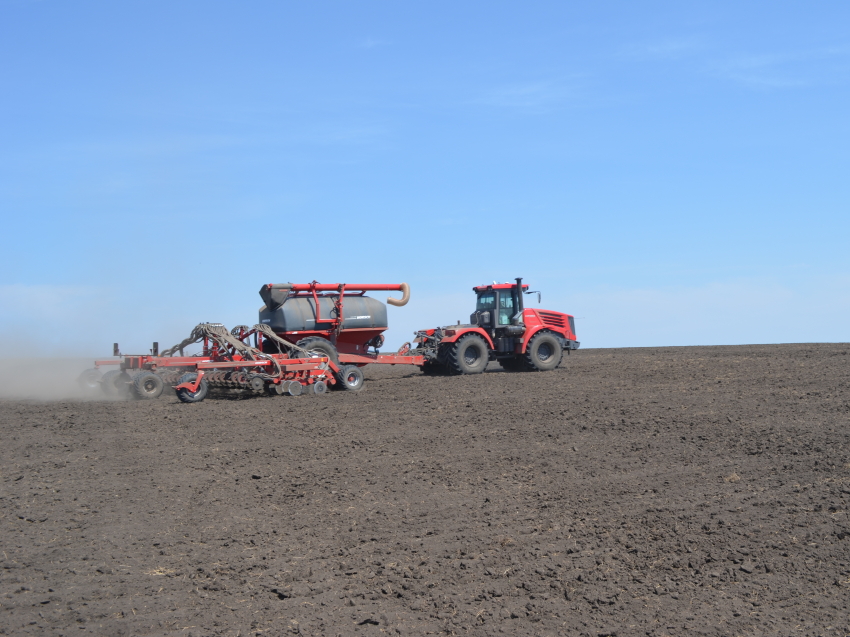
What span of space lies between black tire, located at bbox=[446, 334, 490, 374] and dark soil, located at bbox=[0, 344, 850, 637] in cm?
588

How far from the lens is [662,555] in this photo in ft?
20.3

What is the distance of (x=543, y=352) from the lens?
2073 centimetres

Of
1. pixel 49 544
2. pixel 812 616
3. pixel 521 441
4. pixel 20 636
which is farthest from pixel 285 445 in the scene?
pixel 812 616

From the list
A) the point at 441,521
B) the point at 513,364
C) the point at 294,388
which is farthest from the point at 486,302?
the point at 441,521

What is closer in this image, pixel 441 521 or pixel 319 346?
pixel 441 521

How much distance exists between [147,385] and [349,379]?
434 centimetres

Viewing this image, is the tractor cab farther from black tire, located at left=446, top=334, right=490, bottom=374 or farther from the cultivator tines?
the cultivator tines

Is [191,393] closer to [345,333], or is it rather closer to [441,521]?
[345,333]

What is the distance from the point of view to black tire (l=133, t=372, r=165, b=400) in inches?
631

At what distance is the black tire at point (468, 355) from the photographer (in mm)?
19188

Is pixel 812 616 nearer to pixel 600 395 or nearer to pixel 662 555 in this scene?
pixel 662 555

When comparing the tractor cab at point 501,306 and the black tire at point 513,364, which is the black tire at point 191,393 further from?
the black tire at point 513,364

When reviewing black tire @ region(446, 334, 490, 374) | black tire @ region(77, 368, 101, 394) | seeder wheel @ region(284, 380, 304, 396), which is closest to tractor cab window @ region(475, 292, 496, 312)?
black tire @ region(446, 334, 490, 374)

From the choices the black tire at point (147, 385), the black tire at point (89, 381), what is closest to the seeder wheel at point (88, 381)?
the black tire at point (89, 381)
